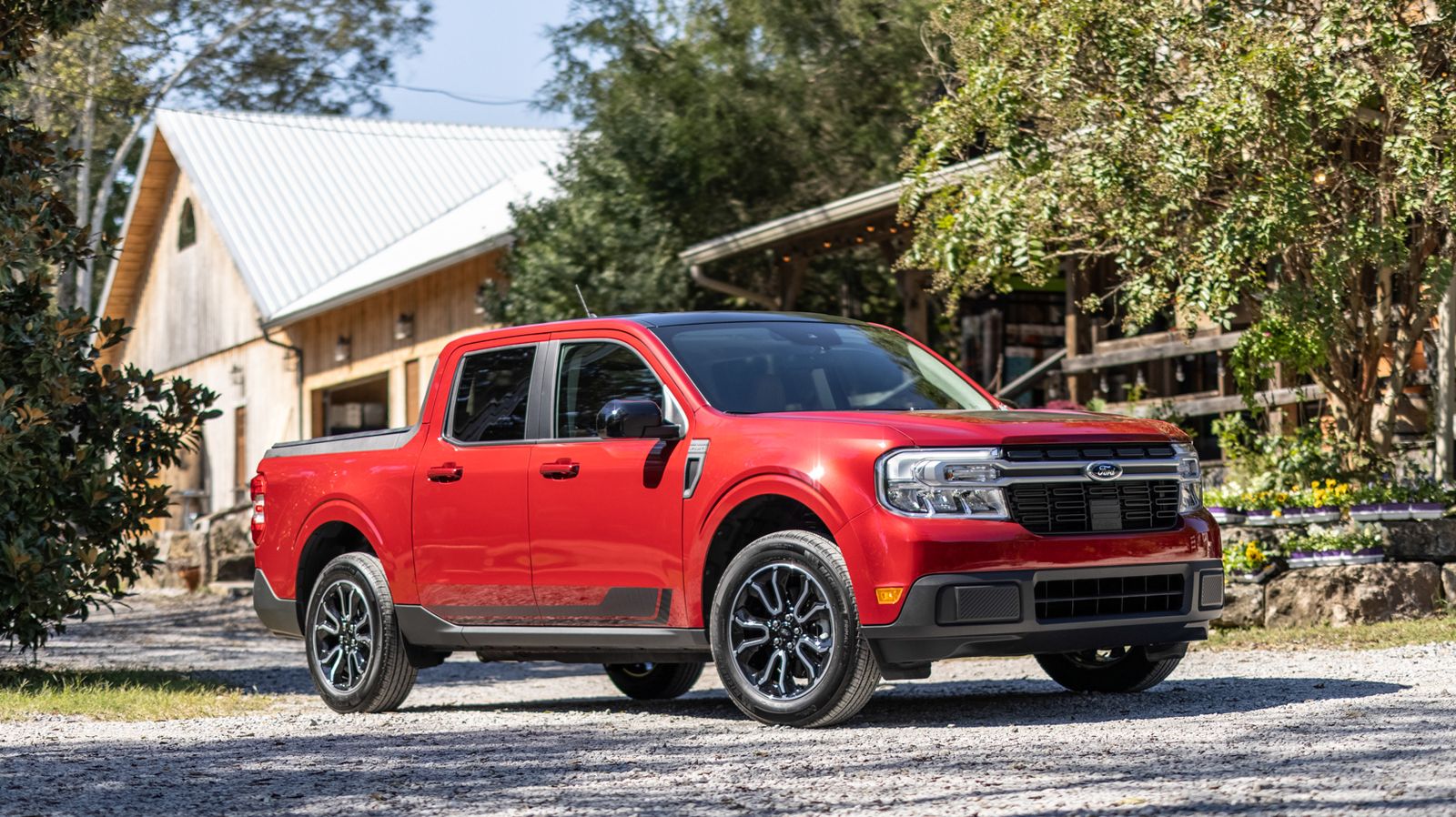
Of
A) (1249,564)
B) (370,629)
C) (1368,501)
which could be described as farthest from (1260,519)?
(370,629)

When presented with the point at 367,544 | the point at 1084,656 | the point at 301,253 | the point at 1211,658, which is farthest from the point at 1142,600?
the point at 301,253

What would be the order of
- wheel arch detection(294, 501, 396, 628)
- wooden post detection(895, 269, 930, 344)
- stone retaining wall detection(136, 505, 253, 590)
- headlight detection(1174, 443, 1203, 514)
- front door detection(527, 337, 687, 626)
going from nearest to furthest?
headlight detection(1174, 443, 1203, 514) → front door detection(527, 337, 687, 626) → wheel arch detection(294, 501, 396, 628) → wooden post detection(895, 269, 930, 344) → stone retaining wall detection(136, 505, 253, 590)

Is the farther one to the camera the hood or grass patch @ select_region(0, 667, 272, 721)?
grass patch @ select_region(0, 667, 272, 721)

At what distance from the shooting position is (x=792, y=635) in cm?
746

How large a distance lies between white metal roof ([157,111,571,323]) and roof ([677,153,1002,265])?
7.36m

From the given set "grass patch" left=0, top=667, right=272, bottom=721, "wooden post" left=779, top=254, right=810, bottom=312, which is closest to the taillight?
"grass patch" left=0, top=667, right=272, bottom=721

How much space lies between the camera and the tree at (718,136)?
73.0 feet

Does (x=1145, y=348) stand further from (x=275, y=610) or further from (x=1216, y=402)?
(x=275, y=610)

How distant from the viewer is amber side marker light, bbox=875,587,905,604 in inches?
277

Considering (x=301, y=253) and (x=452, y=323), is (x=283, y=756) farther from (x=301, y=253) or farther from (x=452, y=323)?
(x=301, y=253)

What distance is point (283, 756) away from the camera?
23.6 feet

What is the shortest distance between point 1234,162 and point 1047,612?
535 centimetres

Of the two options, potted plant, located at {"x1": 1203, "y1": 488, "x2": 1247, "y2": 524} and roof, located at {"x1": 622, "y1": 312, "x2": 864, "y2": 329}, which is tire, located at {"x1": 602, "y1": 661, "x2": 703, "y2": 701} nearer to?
roof, located at {"x1": 622, "y1": 312, "x2": 864, "y2": 329}

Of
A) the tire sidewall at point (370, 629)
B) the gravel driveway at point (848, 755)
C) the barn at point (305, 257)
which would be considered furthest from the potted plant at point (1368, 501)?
the barn at point (305, 257)
